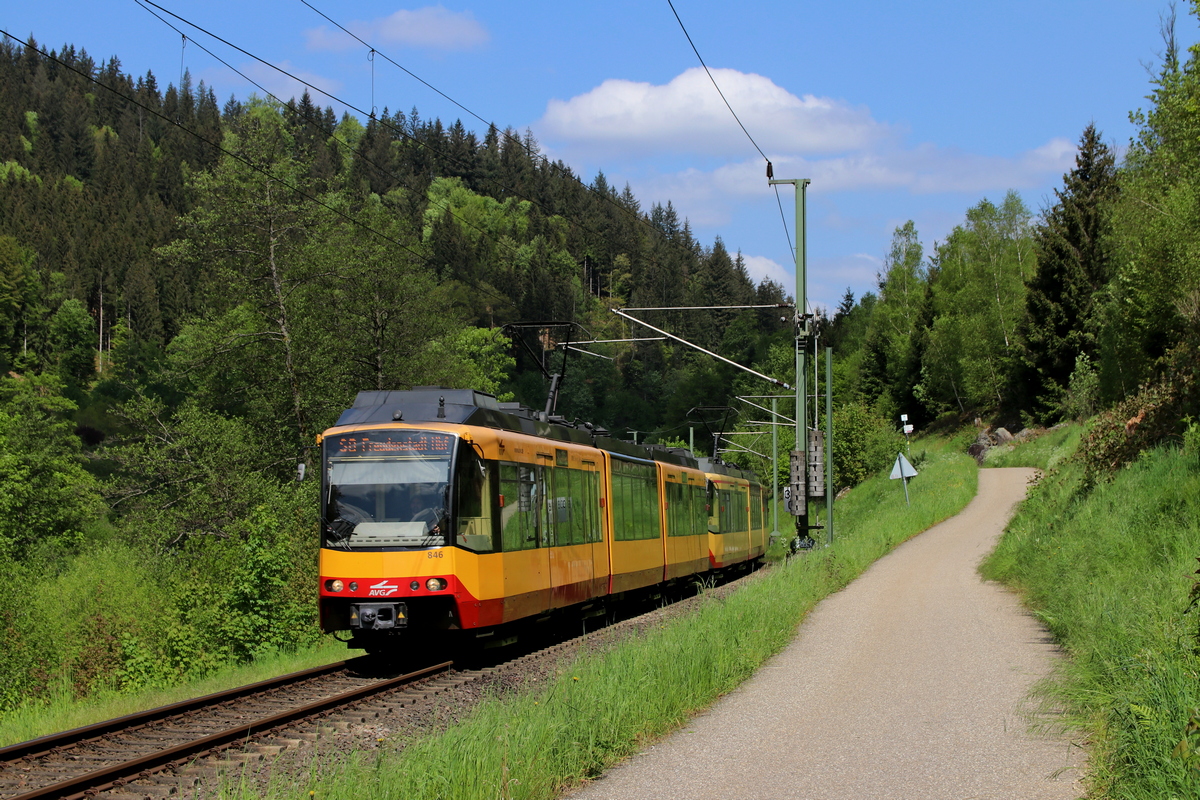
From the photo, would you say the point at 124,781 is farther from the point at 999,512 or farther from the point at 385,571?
the point at 999,512

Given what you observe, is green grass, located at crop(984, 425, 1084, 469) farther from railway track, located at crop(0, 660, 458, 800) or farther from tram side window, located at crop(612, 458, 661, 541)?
railway track, located at crop(0, 660, 458, 800)

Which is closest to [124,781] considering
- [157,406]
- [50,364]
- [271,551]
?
[271,551]

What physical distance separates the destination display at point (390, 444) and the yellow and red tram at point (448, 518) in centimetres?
1

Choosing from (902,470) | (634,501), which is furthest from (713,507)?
(902,470)

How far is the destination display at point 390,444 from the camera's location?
12328mm

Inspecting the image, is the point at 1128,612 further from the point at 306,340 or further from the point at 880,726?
the point at 306,340

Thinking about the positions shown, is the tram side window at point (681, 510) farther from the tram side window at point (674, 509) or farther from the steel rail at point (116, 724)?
the steel rail at point (116, 724)

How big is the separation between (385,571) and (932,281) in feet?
274

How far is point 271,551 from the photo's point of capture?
66.4 feet

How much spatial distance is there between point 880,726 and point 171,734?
570cm

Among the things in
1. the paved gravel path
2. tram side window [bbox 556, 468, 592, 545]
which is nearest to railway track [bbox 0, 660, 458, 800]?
the paved gravel path

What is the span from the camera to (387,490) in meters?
12.3

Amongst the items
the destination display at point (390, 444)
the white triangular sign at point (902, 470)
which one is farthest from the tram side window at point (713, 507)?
the destination display at point (390, 444)

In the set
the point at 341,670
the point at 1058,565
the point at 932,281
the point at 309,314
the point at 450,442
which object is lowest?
the point at 341,670
